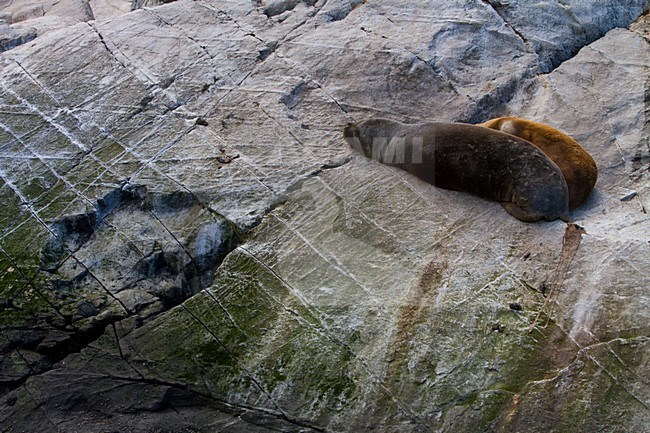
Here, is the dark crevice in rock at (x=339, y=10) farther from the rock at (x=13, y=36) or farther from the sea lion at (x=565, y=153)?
the rock at (x=13, y=36)

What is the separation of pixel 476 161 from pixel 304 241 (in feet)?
5.59

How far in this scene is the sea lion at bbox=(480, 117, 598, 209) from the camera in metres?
6.92

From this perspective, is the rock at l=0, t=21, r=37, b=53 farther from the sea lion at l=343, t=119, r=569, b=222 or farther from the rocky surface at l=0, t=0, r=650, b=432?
the sea lion at l=343, t=119, r=569, b=222

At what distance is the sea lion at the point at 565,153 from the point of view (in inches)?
272

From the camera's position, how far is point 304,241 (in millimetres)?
6727

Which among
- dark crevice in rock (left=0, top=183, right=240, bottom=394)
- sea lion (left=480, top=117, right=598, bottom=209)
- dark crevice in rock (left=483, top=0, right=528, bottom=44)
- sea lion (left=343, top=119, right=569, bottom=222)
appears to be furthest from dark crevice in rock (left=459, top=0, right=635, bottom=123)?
dark crevice in rock (left=0, top=183, right=240, bottom=394)

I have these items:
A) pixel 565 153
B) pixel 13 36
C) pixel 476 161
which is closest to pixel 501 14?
pixel 565 153

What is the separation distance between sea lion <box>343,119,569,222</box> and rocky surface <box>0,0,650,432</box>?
0.15 m

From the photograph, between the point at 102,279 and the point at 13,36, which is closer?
the point at 102,279

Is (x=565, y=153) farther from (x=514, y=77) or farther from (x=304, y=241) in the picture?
(x=304, y=241)

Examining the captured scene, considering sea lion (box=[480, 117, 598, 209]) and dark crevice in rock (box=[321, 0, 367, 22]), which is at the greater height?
dark crevice in rock (box=[321, 0, 367, 22])

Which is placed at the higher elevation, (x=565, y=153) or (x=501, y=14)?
(x=501, y=14)

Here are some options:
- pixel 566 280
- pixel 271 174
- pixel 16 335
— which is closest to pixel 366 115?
pixel 271 174

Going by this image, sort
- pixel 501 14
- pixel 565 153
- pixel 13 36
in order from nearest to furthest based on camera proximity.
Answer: pixel 565 153 → pixel 501 14 → pixel 13 36
